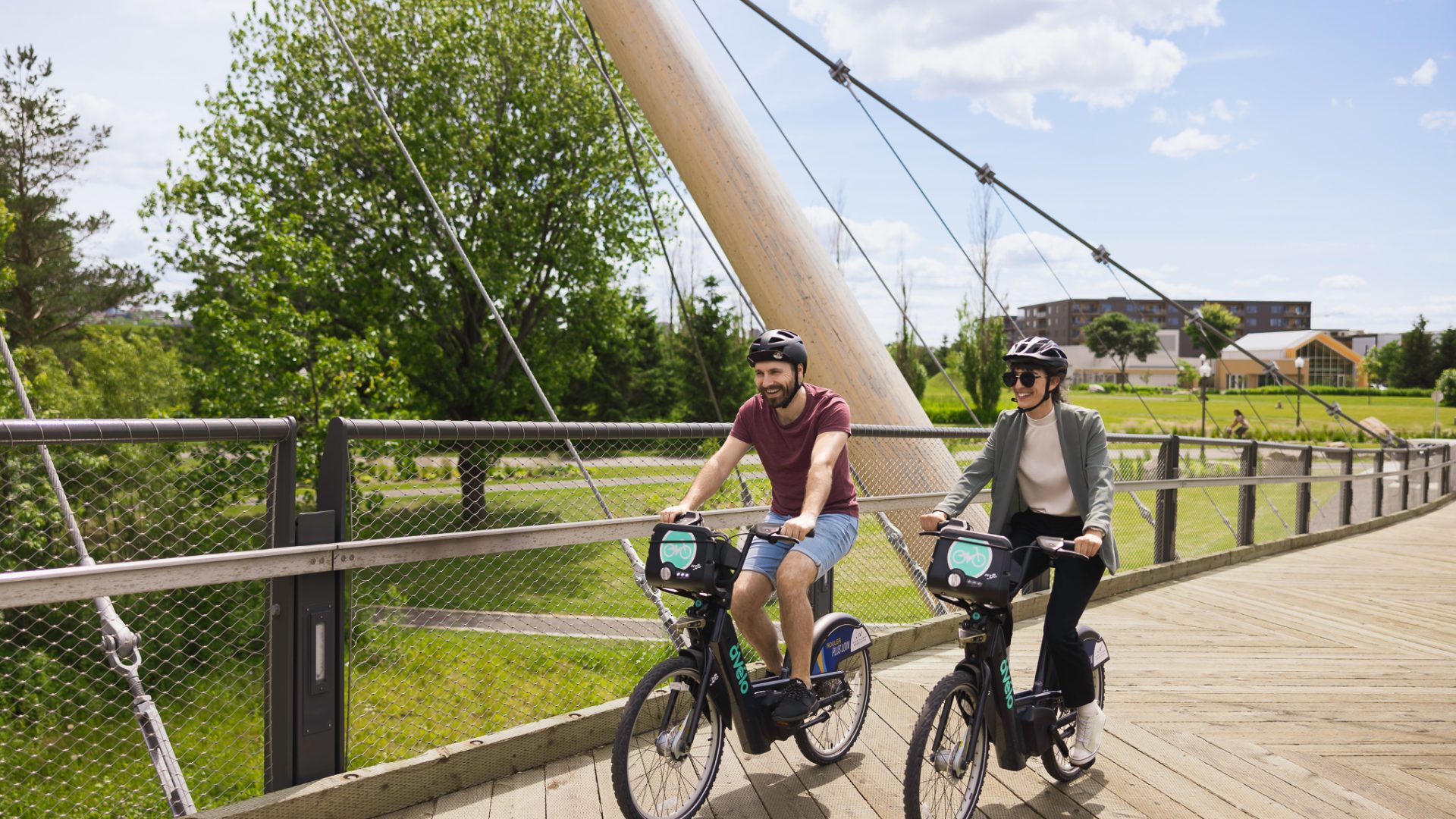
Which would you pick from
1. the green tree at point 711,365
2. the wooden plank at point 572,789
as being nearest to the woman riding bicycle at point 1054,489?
the wooden plank at point 572,789

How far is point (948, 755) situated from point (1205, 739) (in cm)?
172

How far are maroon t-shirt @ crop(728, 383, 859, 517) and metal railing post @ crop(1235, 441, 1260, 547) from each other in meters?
7.22

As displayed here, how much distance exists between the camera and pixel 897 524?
244 inches

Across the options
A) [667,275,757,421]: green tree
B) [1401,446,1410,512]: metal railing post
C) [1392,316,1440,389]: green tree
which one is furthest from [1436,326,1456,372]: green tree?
[1401,446,1410,512]: metal railing post

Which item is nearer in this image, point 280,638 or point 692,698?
point 280,638

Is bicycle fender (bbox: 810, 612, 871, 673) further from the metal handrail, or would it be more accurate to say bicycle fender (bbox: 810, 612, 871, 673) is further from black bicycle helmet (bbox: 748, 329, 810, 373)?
black bicycle helmet (bbox: 748, 329, 810, 373)

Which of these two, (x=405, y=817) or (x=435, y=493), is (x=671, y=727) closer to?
(x=405, y=817)

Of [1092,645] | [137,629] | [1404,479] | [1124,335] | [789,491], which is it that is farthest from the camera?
[1124,335]

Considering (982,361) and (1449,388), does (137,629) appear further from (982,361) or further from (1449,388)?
(1449,388)

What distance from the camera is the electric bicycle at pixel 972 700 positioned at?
2.96 meters

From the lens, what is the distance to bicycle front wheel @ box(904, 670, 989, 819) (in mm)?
2902

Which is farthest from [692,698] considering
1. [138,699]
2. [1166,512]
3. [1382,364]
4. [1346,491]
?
[1382,364]

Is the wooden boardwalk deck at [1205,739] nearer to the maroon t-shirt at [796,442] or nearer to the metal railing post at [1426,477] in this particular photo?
the maroon t-shirt at [796,442]

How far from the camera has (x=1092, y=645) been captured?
143 inches
